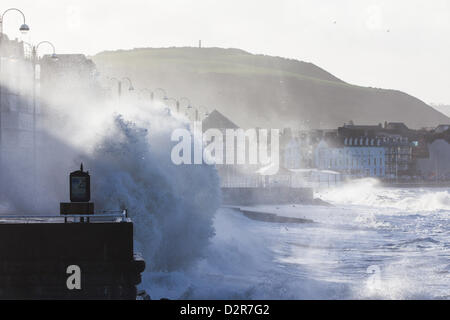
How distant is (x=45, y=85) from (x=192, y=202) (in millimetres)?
17932

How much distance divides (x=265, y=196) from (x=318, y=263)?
170 feet

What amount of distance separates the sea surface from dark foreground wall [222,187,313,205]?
53.0ft

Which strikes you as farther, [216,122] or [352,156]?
[352,156]

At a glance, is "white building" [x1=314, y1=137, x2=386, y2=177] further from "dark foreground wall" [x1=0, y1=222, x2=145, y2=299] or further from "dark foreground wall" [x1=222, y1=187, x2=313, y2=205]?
"dark foreground wall" [x1=0, y1=222, x2=145, y2=299]

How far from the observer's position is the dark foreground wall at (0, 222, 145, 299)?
1845 cm

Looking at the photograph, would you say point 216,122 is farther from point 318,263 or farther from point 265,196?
point 318,263

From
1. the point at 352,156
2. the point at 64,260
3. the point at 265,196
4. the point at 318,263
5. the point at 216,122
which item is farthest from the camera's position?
the point at 352,156

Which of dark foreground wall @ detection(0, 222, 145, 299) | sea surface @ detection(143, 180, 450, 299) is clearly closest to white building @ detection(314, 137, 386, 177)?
sea surface @ detection(143, 180, 450, 299)

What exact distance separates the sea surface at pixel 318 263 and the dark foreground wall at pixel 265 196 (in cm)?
1616

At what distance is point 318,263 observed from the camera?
4022cm

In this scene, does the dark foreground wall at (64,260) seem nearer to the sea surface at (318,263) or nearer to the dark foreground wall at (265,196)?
the sea surface at (318,263)

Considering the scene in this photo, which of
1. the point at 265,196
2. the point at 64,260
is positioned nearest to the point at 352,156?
the point at 265,196
